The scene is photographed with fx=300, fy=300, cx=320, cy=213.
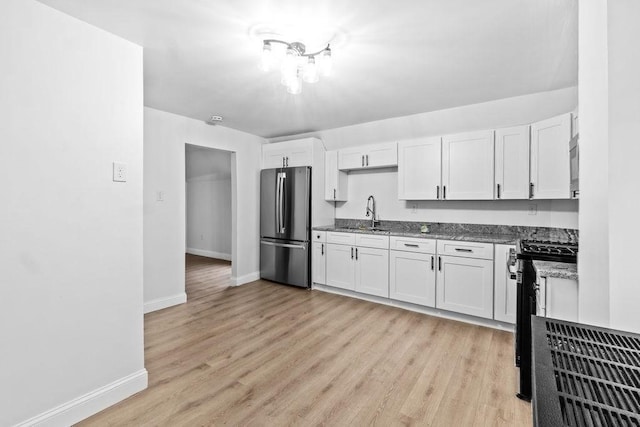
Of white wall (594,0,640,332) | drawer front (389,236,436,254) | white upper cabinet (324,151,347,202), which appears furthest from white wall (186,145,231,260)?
white wall (594,0,640,332)

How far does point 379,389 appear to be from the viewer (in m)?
2.04

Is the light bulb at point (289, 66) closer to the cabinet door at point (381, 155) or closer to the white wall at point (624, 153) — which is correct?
the white wall at point (624, 153)

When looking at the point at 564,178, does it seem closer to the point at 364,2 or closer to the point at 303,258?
the point at 364,2

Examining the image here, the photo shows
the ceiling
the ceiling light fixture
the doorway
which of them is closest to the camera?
the ceiling

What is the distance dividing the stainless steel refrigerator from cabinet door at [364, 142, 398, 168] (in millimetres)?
869

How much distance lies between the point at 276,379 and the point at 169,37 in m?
2.51

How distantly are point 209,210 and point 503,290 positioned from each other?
6070mm

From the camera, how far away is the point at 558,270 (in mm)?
1556

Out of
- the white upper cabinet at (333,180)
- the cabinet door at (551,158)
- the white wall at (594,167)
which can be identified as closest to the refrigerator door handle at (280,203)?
the white upper cabinet at (333,180)

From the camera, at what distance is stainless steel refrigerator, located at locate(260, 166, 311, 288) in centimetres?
434

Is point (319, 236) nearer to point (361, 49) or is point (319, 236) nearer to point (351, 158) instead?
point (351, 158)

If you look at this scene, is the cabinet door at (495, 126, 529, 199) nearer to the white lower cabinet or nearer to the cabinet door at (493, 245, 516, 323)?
the cabinet door at (493, 245, 516, 323)

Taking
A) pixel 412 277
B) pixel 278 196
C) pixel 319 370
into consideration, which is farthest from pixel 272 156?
pixel 319 370

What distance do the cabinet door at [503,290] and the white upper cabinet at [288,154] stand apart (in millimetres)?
2627
